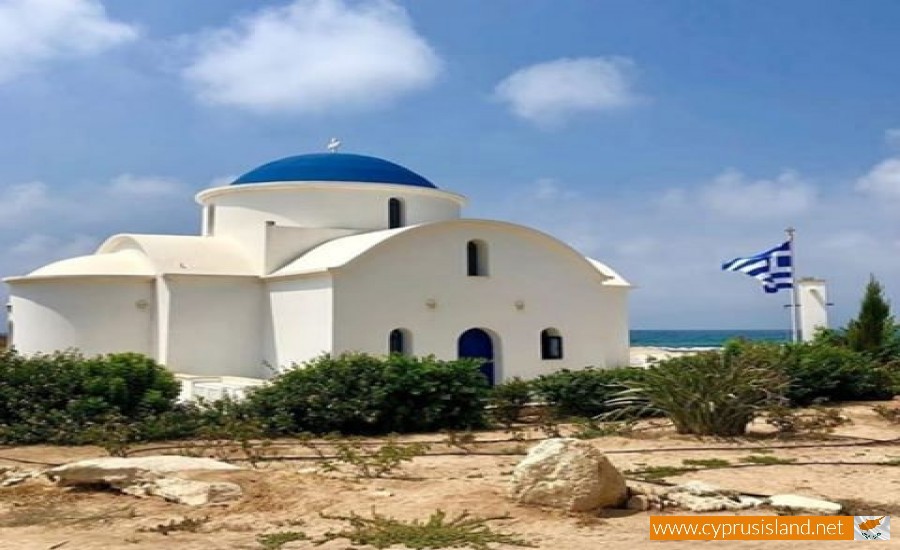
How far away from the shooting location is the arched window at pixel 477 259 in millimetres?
21000

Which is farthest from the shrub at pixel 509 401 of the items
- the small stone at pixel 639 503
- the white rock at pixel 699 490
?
the small stone at pixel 639 503

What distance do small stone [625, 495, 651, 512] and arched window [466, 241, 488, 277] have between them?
1303 centimetres

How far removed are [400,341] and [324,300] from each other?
2039mm

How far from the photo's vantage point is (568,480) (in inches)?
309

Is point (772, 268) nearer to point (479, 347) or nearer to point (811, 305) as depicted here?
point (811, 305)

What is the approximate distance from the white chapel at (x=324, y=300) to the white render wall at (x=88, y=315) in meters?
0.03

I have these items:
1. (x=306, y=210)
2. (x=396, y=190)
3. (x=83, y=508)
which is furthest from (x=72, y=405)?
(x=396, y=190)

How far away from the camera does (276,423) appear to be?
14078mm

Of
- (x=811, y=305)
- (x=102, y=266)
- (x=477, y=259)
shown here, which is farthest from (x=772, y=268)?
(x=102, y=266)

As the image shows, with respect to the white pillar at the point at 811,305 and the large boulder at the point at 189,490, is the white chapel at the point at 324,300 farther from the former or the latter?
the large boulder at the point at 189,490

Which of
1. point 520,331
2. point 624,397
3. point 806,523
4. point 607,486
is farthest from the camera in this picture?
point 520,331

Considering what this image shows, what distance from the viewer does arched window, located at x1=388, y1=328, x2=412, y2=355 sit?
1984 cm

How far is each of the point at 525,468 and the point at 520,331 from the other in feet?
42.8

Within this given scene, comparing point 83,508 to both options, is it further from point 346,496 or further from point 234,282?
point 234,282
